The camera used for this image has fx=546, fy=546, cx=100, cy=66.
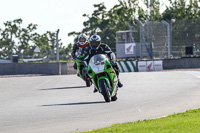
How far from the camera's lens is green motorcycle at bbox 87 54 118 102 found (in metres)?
12.0

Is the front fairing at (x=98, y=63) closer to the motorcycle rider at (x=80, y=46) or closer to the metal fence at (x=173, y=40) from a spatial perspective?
the motorcycle rider at (x=80, y=46)

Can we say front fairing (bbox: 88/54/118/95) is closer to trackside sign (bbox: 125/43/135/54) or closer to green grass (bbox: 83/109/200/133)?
green grass (bbox: 83/109/200/133)

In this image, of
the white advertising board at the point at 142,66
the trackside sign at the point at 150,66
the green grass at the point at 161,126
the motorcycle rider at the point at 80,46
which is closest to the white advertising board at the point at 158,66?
the trackside sign at the point at 150,66

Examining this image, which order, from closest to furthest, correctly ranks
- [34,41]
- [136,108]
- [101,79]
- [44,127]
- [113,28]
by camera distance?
[44,127], [136,108], [101,79], [113,28], [34,41]

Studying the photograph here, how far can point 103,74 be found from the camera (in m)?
12.2

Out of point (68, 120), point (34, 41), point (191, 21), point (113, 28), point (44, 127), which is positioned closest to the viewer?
point (44, 127)

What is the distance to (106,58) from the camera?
12383mm

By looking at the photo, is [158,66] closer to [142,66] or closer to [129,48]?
[142,66]

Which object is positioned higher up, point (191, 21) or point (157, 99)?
point (191, 21)

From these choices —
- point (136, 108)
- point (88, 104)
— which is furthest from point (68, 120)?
point (88, 104)

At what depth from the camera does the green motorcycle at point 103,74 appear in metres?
12.0

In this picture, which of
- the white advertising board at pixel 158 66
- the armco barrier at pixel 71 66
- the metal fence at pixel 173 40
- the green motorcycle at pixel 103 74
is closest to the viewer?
the green motorcycle at pixel 103 74

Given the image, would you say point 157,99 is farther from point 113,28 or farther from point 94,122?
point 113,28

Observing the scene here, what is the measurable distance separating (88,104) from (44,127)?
3.72 meters
